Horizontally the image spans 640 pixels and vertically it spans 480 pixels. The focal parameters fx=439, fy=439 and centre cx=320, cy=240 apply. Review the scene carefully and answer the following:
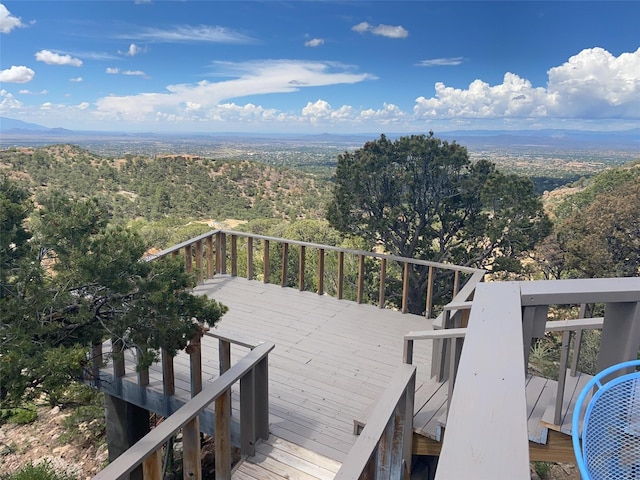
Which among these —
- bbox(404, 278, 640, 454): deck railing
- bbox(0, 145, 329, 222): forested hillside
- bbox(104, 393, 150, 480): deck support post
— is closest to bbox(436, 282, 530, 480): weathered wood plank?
bbox(404, 278, 640, 454): deck railing

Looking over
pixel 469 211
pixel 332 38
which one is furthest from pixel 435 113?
pixel 469 211

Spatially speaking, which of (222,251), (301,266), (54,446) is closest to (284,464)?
(301,266)

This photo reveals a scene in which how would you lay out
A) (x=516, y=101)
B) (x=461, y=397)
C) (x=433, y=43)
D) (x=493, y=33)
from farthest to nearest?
1. (x=516, y=101)
2. (x=433, y=43)
3. (x=493, y=33)
4. (x=461, y=397)

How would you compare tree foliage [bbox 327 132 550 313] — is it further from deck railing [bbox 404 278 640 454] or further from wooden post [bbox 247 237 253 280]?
deck railing [bbox 404 278 640 454]

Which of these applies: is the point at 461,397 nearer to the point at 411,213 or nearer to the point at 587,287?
the point at 587,287

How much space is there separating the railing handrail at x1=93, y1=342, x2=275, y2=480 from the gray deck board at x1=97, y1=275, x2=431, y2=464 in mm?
677

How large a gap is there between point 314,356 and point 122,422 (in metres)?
1.76

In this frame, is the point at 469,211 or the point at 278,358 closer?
the point at 278,358

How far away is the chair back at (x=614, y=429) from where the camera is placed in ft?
3.14

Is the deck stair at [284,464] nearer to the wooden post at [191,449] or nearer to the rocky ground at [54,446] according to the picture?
the wooden post at [191,449]

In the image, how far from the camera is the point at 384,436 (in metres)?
1.50

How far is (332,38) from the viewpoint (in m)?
21.5

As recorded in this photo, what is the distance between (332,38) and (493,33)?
7993 millimetres

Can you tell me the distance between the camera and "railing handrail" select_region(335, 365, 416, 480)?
120 cm
